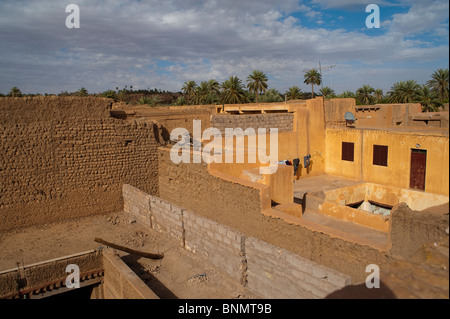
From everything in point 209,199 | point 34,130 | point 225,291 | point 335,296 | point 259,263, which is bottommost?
point 225,291

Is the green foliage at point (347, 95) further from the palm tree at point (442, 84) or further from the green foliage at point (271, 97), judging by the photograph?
the palm tree at point (442, 84)

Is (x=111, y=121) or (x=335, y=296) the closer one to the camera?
(x=335, y=296)

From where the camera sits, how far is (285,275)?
6.56 meters

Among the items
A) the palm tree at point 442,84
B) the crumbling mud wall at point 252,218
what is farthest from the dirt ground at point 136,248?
the palm tree at point 442,84

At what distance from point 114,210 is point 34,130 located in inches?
147

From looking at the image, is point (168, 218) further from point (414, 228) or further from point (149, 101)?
point (149, 101)

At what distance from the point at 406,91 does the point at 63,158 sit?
30001 millimetres

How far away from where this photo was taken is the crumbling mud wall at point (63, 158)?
1076cm

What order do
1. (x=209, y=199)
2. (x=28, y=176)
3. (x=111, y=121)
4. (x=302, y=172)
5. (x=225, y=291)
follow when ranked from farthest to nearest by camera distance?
(x=302, y=172)
(x=111, y=121)
(x=28, y=176)
(x=209, y=199)
(x=225, y=291)

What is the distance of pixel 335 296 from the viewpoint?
10.1 ft

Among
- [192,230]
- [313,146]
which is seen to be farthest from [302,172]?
[192,230]

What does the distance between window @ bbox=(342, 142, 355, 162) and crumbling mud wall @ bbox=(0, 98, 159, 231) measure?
10066 millimetres

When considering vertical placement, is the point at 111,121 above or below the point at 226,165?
above
